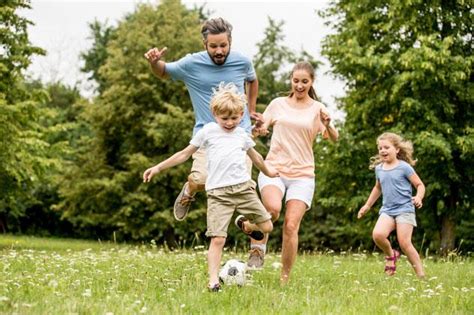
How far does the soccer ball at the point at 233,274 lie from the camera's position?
6695 millimetres

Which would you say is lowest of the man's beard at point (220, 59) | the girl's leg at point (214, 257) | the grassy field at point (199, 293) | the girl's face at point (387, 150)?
the grassy field at point (199, 293)

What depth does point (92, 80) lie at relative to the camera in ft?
159

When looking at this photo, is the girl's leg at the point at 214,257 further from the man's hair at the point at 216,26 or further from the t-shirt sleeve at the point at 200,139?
the man's hair at the point at 216,26

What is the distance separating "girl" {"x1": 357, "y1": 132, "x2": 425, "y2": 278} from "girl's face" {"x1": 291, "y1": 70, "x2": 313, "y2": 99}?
208cm

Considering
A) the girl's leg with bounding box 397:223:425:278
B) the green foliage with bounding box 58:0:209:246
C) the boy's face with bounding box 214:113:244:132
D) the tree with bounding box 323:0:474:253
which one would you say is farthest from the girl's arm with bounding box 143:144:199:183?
the green foliage with bounding box 58:0:209:246

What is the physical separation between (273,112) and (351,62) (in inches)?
506

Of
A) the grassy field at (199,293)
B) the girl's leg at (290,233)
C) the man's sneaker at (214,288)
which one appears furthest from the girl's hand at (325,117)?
the man's sneaker at (214,288)

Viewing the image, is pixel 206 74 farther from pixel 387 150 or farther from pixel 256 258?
pixel 387 150

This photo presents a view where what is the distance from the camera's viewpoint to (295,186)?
294 inches

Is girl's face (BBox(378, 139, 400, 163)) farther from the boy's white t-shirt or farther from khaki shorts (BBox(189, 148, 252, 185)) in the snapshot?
the boy's white t-shirt

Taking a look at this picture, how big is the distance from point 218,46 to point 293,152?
1.35m

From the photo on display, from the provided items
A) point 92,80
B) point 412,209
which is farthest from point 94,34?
point 412,209

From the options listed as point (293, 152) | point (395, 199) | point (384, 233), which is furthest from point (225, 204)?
point (395, 199)

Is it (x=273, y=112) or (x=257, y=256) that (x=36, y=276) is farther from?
(x=273, y=112)
